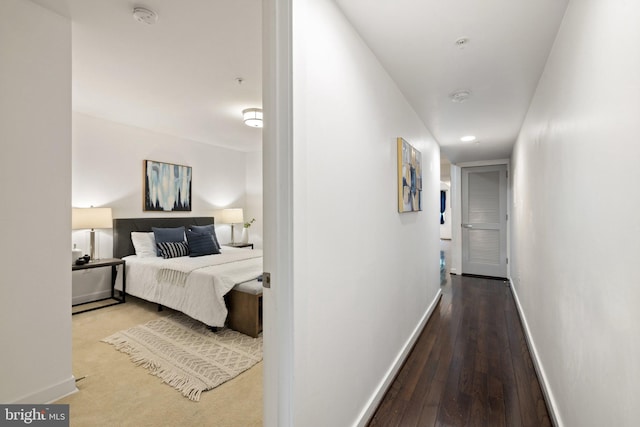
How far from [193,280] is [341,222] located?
2.24 m

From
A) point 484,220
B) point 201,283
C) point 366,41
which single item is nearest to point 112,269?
point 201,283

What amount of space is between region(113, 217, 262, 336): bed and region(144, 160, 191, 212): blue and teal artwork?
1.60ft

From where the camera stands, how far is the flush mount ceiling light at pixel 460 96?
238cm

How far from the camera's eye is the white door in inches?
203

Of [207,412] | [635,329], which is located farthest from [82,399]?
[635,329]

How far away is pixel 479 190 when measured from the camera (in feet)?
17.6

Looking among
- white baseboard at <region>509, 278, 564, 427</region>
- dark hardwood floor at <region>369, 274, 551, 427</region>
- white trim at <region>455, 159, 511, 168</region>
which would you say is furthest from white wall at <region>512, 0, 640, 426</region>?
white trim at <region>455, 159, 511, 168</region>

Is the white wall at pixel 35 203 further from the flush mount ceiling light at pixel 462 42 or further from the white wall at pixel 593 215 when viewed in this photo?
the white wall at pixel 593 215

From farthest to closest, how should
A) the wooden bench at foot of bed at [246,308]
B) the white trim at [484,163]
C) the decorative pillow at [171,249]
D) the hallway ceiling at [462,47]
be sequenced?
the white trim at [484,163]
the decorative pillow at [171,249]
the wooden bench at foot of bed at [246,308]
the hallway ceiling at [462,47]

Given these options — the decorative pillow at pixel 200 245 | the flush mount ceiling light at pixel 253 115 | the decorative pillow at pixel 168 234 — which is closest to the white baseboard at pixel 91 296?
the decorative pillow at pixel 168 234

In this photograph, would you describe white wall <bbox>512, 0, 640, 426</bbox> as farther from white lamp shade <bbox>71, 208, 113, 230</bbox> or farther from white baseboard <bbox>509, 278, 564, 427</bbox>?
white lamp shade <bbox>71, 208, 113, 230</bbox>

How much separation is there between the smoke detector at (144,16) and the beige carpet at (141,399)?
7.78 ft

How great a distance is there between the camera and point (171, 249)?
157 inches

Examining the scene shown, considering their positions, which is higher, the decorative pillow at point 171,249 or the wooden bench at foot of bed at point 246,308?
the decorative pillow at point 171,249
